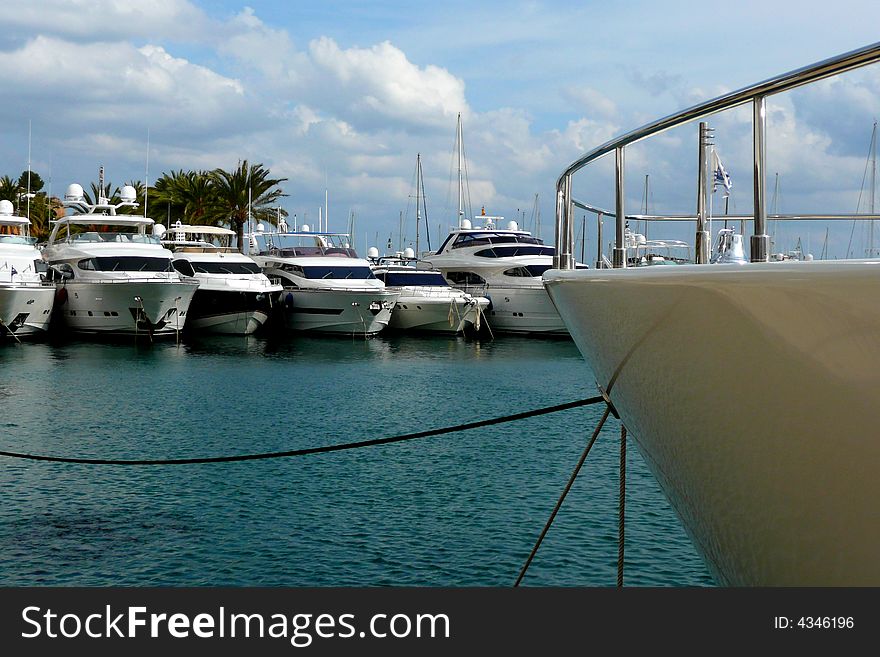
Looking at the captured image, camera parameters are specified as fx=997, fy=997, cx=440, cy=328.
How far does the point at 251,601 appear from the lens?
651 centimetres

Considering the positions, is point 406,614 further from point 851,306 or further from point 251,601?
point 851,306

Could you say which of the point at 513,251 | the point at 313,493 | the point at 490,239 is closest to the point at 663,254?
the point at 313,493

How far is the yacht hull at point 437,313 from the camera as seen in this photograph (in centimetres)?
3706

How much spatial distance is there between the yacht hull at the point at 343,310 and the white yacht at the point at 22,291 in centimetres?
882

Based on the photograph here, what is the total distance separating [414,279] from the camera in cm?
3828

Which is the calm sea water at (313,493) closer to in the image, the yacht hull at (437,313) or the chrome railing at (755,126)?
the chrome railing at (755,126)

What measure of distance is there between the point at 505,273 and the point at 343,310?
22.5 feet

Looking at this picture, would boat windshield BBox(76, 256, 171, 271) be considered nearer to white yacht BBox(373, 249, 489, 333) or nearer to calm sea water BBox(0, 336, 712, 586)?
white yacht BBox(373, 249, 489, 333)

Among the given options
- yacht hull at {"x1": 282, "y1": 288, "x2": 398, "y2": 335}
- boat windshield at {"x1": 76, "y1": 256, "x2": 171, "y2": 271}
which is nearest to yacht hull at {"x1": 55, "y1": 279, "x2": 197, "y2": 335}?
boat windshield at {"x1": 76, "y1": 256, "x2": 171, "y2": 271}

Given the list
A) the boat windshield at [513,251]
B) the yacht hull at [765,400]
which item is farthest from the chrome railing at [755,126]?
the boat windshield at [513,251]

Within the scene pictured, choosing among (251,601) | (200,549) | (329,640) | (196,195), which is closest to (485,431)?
(200,549)

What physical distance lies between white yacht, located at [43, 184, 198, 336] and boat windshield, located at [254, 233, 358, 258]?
568 cm

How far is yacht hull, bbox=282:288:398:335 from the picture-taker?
3603 centimetres

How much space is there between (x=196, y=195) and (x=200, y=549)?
49.4 m
